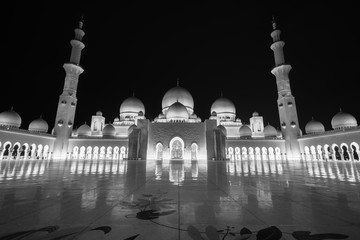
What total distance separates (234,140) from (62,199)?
25.3 metres

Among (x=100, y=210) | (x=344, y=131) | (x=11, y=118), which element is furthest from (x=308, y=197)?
(x=11, y=118)

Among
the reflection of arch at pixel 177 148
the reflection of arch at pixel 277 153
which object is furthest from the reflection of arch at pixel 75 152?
the reflection of arch at pixel 277 153

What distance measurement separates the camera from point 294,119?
25.4 meters

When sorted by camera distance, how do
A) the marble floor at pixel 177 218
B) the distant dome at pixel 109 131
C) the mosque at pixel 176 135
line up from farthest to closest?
1. the distant dome at pixel 109 131
2. the mosque at pixel 176 135
3. the marble floor at pixel 177 218

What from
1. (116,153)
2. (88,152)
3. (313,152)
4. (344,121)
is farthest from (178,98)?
(344,121)

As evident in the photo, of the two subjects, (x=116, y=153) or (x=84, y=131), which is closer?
(x=116, y=153)

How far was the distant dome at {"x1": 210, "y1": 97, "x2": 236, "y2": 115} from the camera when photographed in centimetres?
2975

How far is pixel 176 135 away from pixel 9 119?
21.6 meters

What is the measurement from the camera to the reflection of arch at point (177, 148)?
20641 mm

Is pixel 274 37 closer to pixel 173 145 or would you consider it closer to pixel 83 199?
pixel 173 145

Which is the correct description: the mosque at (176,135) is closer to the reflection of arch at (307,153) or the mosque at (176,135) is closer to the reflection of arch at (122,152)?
the reflection of arch at (307,153)

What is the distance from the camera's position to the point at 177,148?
20.9 meters

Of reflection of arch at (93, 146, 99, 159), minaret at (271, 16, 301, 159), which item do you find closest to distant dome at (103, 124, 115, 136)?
reflection of arch at (93, 146, 99, 159)

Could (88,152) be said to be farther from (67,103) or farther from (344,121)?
(344,121)
